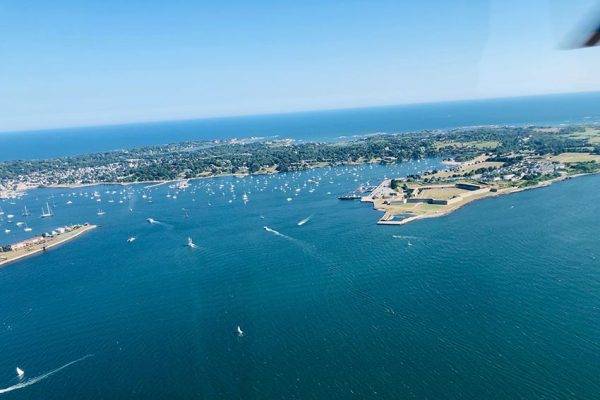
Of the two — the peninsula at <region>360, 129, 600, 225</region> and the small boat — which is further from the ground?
the peninsula at <region>360, 129, 600, 225</region>

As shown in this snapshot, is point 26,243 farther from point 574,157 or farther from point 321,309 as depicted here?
point 574,157

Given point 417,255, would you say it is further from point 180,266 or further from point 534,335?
point 180,266

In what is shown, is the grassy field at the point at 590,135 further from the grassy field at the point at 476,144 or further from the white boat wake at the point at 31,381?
the white boat wake at the point at 31,381

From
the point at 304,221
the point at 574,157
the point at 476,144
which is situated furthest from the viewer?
the point at 476,144

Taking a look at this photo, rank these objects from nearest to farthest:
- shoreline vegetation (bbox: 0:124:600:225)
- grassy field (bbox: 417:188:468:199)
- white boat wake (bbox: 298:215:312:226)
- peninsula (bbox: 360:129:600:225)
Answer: white boat wake (bbox: 298:215:312:226) → peninsula (bbox: 360:129:600:225) → grassy field (bbox: 417:188:468:199) → shoreline vegetation (bbox: 0:124:600:225)

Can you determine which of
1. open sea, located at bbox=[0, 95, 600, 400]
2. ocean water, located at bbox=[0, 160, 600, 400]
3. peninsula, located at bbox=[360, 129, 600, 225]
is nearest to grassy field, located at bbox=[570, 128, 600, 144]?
peninsula, located at bbox=[360, 129, 600, 225]

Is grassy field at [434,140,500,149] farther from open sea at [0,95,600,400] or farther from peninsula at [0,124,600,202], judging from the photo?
open sea at [0,95,600,400]

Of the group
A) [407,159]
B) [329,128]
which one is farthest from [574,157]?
[329,128]

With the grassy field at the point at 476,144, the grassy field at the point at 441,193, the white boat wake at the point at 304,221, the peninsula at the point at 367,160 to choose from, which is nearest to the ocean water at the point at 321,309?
the white boat wake at the point at 304,221
